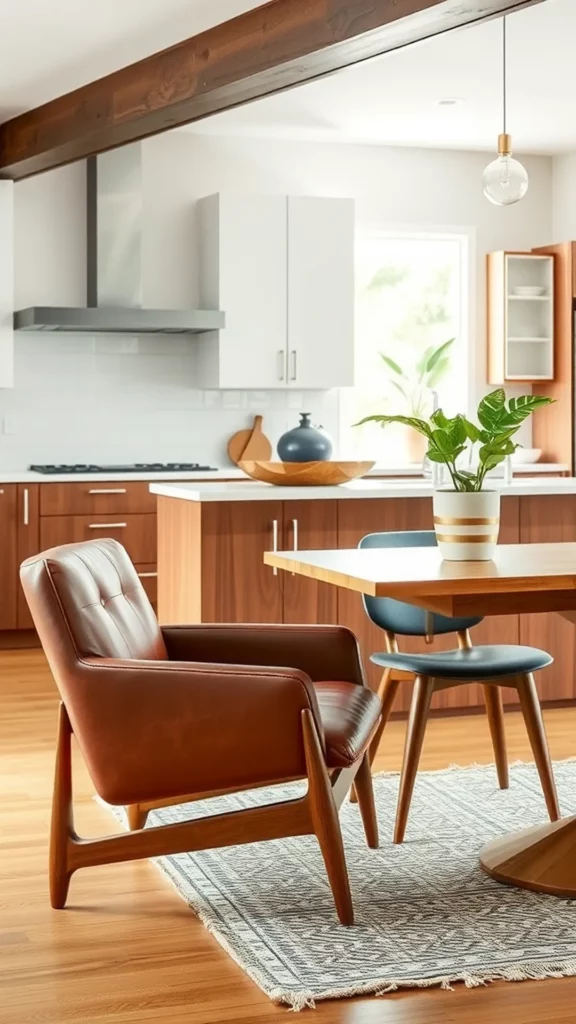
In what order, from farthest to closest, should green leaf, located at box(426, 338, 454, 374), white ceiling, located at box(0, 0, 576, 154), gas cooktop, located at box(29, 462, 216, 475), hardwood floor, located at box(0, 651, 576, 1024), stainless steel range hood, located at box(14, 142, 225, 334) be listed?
1. green leaf, located at box(426, 338, 454, 374)
2. stainless steel range hood, located at box(14, 142, 225, 334)
3. gas cooktop, located at box(29, 462, 216, 475)
4. white ceiling, located at box(0, 0, 576, 154)
5. hardwood floor, located at box(0, 651, 576, 1024)

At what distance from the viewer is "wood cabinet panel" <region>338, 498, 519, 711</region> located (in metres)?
5.02

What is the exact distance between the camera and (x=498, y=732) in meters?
4.01

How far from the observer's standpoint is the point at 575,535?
524 centimetres

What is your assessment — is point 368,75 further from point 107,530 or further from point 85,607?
point 85,607

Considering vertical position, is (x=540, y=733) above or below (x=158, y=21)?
below

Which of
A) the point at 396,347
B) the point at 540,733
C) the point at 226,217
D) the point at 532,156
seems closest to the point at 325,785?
the point at 540,733

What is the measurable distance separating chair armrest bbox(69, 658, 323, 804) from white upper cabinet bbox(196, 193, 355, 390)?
453 cm

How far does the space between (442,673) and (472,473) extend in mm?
527

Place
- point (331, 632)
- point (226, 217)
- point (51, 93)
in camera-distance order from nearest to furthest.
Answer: point (331, 632) < point (51, 93) < point (226, 217)

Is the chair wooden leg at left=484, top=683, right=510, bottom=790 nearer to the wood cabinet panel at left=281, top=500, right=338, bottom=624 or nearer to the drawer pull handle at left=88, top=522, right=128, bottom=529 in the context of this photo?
the wood cabinet panel at left=281, top=500, right=338, bottom=624

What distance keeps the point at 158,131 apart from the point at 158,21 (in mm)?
572

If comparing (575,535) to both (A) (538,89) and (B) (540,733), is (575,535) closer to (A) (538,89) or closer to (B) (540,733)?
(B) (540,733)

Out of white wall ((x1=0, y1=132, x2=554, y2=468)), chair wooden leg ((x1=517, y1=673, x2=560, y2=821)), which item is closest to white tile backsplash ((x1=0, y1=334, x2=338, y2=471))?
white wall ((x1=0, y1=132, x2=554, y2=468))

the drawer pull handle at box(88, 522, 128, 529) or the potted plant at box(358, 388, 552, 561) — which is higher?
the potted plant at box(358, 388, 552, 561)
